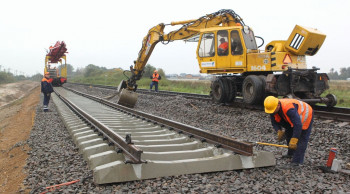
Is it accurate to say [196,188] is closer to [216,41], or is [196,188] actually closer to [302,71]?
[302,71]

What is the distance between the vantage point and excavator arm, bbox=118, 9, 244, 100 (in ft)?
33.1

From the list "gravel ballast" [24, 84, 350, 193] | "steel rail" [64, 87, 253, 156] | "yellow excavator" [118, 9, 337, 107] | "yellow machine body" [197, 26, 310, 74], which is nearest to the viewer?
"gravel ballast" [24, 84, 350, 193]

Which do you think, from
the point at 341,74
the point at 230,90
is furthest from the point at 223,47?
the point at 341,74

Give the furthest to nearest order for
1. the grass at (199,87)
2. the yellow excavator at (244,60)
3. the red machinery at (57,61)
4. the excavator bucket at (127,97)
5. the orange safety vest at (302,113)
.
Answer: the red machinery at (57,61) → the grass at (199,87) → the excavator bucket at (127,97) → the yellow excavator at (244,60) → the orange safety vest at (302,113)

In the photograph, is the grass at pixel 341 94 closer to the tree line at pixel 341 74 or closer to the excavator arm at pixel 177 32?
the excavator arm at pixel 177 32

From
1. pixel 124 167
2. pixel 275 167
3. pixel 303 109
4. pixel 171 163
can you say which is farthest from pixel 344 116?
pixel 124 167

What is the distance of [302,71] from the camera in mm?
8367

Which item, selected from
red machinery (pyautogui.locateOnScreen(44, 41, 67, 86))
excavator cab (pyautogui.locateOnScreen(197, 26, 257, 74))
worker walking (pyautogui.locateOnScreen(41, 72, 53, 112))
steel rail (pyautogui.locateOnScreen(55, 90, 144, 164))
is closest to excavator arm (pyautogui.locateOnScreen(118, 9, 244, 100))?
excavator cab (pyautogui.locateOnScreen(197, 26, 257, 74))

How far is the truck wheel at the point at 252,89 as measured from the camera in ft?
28.8

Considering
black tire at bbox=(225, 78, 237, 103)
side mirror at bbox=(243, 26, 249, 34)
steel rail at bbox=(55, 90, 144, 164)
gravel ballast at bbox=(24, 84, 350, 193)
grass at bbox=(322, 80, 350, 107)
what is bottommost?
gravel ballast at bbox=(24, 84, 350, 193)

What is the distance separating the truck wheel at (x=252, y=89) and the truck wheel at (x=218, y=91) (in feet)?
3.23

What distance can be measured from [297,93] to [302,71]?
91 cm

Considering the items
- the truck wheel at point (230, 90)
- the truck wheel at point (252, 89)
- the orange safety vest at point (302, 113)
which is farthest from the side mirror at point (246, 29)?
the orange safety vest at point (302, 113)

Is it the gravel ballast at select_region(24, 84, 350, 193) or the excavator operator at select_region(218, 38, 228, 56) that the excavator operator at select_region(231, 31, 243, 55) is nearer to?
the excavator operator at select_region(218, 38, 228, 56)
